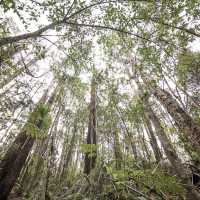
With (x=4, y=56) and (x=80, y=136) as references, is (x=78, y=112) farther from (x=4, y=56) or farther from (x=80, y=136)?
(x=4, y=56)

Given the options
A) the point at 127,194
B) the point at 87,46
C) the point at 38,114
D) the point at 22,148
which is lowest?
the point at 127,194

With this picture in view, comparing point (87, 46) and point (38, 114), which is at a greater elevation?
point (87, 46)

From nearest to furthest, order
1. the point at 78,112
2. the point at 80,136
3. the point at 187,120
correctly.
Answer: the point at 187,120, the point at 78,112, the point at 80,136

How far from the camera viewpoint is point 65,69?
7.18 m

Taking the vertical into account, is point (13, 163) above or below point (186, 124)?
below

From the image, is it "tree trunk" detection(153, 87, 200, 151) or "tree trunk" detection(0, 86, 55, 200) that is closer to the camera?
"tree trunk" detection(153, 87, 200, 151)

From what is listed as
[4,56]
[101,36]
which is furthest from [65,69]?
[4,56]

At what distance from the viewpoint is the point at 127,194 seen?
378 cm

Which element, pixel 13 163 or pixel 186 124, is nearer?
pixel 186 124

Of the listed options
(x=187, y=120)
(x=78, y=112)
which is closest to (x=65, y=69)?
(x=187, y=120)

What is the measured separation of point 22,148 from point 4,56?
3756 mm

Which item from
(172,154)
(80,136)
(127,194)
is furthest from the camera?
(80,136)

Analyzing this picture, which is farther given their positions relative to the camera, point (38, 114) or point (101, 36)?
point (101, 36)

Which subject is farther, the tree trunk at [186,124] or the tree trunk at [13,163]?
the tree trunk at [13,163]
